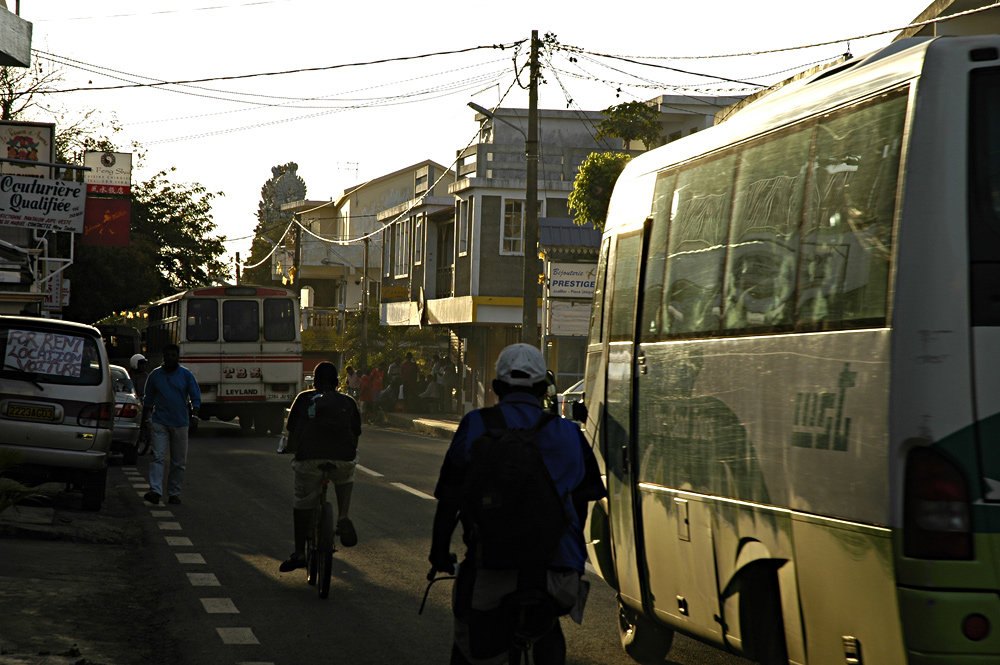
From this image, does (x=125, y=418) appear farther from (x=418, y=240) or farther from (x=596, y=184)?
(x=418, y=240)

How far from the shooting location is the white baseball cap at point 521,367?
5020mm

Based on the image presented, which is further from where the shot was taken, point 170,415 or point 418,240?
point 418,240

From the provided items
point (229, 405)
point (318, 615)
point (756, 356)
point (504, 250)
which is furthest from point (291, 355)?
point (756, 356)

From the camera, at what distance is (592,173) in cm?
2384

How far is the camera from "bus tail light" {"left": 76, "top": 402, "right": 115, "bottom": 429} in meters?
13.5

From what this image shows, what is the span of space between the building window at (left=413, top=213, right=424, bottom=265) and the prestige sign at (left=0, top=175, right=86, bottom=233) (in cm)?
2424

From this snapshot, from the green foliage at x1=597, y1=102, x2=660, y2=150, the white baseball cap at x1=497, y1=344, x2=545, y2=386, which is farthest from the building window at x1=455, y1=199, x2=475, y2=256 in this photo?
the white baseball cap at x1=497, y1=344, x2=545, y2=386

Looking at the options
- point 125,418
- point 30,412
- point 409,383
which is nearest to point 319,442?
point 30,412

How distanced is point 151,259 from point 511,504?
50391 millimetres

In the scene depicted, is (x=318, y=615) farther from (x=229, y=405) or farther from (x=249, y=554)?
(x=229, y=405)

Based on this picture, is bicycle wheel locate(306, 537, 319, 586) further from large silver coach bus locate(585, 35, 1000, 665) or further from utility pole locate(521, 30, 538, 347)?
utility pole locate(521, 30, 538, 347)

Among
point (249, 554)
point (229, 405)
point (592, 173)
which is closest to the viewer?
point (249, 554)

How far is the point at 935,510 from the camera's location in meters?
4.26

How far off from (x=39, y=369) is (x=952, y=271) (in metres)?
11.0
